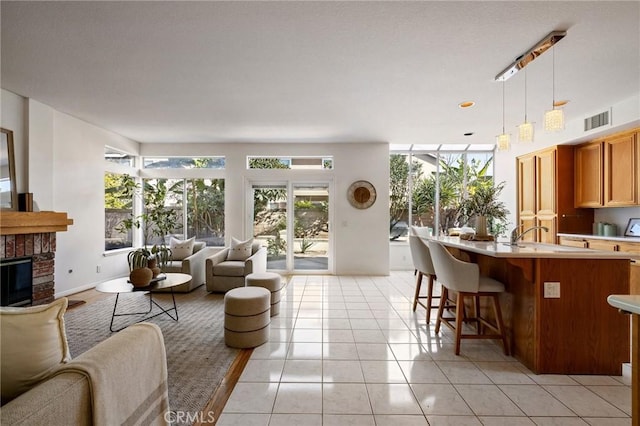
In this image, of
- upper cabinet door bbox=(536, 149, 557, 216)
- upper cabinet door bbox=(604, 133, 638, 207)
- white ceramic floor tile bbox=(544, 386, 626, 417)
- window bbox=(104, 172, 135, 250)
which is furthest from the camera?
window bbox=(104, 172, 135, 250)

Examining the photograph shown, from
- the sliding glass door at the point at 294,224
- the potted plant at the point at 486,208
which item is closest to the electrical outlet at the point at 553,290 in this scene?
the potted plant at the point at 486,208

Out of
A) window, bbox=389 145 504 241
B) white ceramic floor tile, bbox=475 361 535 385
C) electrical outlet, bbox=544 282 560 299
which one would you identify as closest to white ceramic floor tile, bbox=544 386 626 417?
white ceramic floor tile, bbox=475 361 535 385

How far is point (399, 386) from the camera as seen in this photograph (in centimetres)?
218

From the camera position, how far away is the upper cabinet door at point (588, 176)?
4595 millimetres

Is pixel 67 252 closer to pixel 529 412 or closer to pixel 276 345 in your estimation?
pixel 276 345

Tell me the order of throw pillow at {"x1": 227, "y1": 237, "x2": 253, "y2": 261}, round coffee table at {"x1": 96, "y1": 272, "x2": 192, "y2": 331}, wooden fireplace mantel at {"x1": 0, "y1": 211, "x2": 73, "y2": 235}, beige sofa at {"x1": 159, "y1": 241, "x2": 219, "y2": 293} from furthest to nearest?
throw pillow at {"x1": 227, "y1": 237, "x2": 253, "y2": 261}
beige sofa at {"x1": 159, "y1": 241, "x2": 219, "y2": 293}
wooden fireplace mantel at {"x1": 0, "y1": 211, "x2": 73, "y2": 235}
round coffee table at {"x1": 96, "y1": 272, "x2": 192, "y2": 331}

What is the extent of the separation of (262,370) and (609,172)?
556cm

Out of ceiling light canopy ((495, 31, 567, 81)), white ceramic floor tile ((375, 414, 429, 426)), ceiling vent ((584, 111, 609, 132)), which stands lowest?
white ceramic floor tile ((375, 414, 429, 426))

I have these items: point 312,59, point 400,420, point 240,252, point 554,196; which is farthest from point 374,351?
point 554,196

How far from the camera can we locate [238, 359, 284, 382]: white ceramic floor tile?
2258 millimetres

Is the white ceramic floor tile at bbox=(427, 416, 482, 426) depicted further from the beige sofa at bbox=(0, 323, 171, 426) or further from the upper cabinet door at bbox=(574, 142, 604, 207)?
the upper cabinet door at bbox=(574, 142, 604, 207)

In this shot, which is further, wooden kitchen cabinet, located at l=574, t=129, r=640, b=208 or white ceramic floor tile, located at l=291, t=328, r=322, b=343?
wooden kitchen cabinet, located at l=574, t=129, r=640, b=208

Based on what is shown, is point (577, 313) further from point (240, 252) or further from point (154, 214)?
point (154, 214)

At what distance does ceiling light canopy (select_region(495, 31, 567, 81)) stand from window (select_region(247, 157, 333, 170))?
3.61 meters
